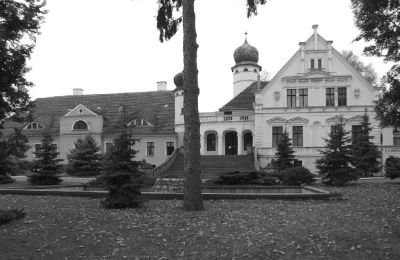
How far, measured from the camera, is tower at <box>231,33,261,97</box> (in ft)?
166

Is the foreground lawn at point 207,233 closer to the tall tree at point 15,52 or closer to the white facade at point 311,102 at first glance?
the tall tree at point 15,52

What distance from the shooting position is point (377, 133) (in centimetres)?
3934

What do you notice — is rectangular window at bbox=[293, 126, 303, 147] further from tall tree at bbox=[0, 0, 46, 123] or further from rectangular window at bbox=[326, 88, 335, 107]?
tall tree at bbox=[0, 0, 46, 123]

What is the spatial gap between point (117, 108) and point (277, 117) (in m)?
20.3

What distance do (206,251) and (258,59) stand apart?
45505 mm

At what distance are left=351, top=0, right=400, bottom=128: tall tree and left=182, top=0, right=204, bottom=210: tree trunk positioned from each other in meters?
6.04

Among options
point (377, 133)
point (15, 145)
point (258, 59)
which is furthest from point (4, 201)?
point (258, 59)

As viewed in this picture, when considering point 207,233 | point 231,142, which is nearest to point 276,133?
point 231,142

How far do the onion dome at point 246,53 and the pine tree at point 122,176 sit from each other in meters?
38.5

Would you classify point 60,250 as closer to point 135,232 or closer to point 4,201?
point 135,232

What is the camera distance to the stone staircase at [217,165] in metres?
34.7

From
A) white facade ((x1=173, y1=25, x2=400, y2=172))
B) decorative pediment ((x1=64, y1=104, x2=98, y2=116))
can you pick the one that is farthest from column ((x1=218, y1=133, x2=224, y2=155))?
decorative pediment ((x1=64, y1=104, x2=98, y2=116))

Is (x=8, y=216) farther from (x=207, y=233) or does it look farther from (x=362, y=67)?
(x=362, y=67)

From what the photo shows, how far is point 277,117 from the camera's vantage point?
40.9 metres
